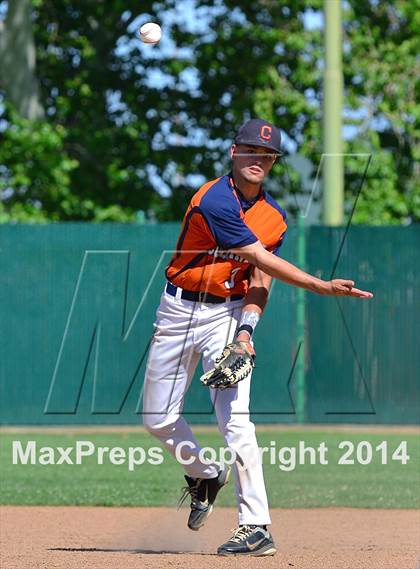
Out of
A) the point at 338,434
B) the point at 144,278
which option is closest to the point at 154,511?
the point at 338,434

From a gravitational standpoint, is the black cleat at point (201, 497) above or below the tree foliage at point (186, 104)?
below

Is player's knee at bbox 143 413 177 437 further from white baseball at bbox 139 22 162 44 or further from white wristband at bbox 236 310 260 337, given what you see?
white baseball at bbox 139 22 162 44

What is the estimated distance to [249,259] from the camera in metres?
6.67

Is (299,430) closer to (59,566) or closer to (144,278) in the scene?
(144,278)

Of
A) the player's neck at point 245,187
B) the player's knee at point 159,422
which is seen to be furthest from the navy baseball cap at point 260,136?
the player's knee at point 159,422

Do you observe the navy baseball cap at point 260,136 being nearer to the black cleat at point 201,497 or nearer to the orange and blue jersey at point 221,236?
the orange and blue jersey at point 221,236

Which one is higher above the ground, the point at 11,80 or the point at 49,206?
the point at 11,80

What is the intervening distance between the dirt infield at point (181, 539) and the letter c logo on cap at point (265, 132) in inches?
85.1

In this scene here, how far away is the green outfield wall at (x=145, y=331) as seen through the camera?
1464 centimetres

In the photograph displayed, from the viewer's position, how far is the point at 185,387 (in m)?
6.93

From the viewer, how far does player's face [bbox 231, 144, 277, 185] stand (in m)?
6.68

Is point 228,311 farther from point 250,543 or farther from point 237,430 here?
point 250,543

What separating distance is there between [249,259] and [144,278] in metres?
8.19

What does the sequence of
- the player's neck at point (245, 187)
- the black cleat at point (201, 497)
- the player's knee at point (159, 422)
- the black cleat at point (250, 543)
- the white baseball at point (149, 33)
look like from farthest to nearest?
1. the white baseball at point (149, 33)
2. the black cleat at point (201, 497)
3. the player's knee at point (159, 422)
4. the player's neck at point (245, 187)
5. the black cleat at point (250, 543)
